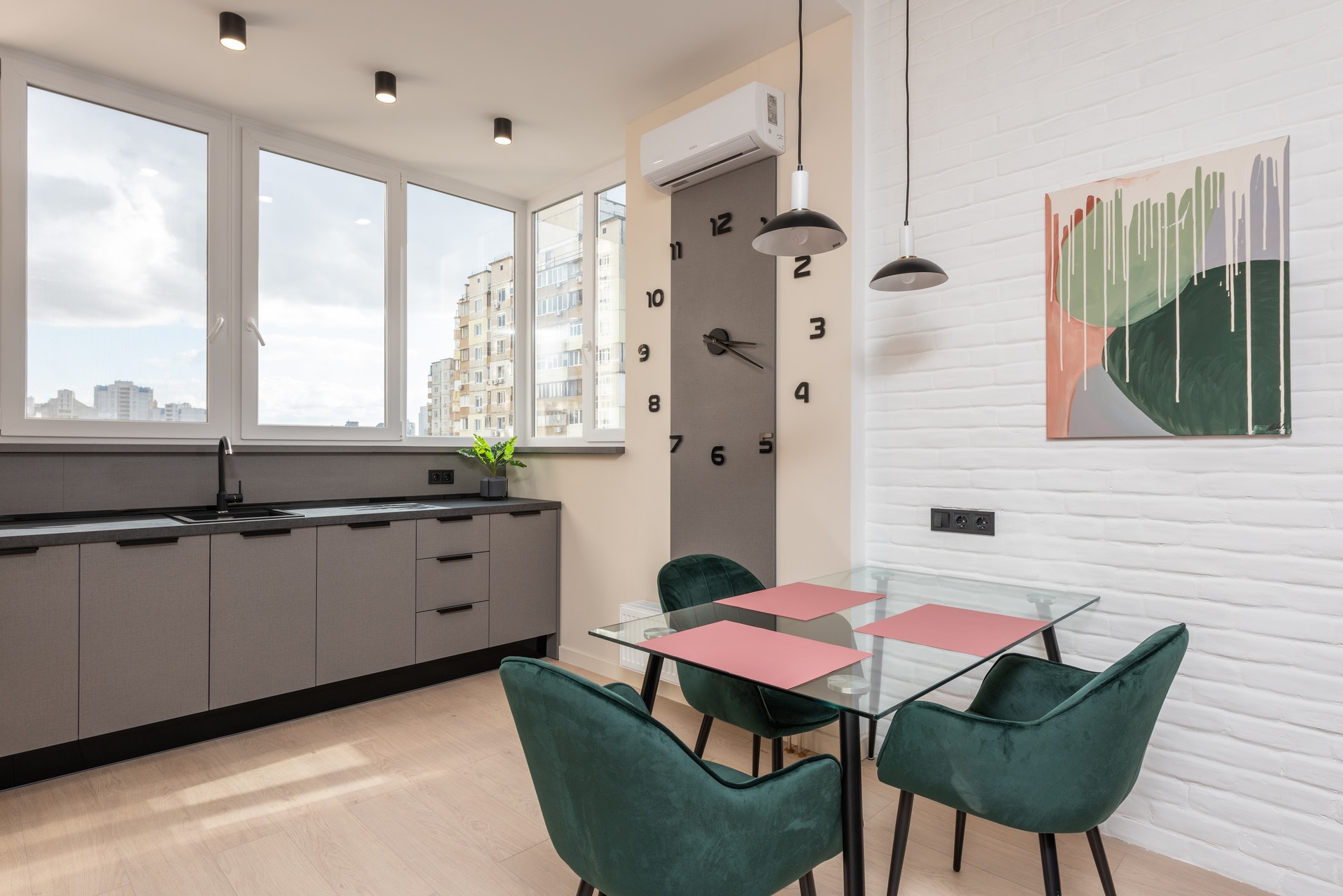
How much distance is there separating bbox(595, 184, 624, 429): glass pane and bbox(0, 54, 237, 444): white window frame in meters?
1.79

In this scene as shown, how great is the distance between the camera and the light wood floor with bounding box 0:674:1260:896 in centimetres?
186

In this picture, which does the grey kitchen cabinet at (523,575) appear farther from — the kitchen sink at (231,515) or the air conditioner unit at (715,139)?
the air conditioner unit at (715,139)

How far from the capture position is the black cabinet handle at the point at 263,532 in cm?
278

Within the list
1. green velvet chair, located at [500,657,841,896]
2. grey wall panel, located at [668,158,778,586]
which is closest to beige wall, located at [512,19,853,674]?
grey wall panel, located at [668,158,778,586]

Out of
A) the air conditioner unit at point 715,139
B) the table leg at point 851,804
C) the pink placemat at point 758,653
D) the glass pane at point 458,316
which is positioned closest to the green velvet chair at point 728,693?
the pink placemat at point 758,653

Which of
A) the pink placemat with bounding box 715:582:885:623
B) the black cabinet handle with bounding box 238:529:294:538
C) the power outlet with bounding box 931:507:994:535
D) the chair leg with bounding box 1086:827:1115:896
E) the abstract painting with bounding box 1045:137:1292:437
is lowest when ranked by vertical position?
the chair leg with bounding box 1086:827:1115:896

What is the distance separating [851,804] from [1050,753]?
17.3 inches

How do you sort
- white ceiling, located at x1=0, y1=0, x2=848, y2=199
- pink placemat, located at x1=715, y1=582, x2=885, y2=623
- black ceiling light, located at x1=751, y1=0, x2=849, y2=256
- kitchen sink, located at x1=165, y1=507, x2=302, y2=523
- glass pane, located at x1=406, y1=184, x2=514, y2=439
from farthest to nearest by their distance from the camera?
glass pane, located at x1=406, y1=184, x2=514, y2=439
kitchen sink, located at x1=165, y1=507, x2=302, y2=523
white ceiling, located at x1=0, y1=0, x2=848, y2=199
pink placemat, located at x1=715, y1=582, x2=885, y2=623
black ceiling light, located at x1=751, y1=0, x2=849, y2=256

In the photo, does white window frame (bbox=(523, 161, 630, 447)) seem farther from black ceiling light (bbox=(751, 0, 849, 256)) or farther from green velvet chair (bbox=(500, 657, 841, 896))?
green velvet chair (bbox=(500, 657, 841, 896))

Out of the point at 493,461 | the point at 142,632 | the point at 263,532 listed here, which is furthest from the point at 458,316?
the point at 142,632

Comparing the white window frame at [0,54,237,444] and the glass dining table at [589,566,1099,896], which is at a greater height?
the white window frame at [0,54,237,444]

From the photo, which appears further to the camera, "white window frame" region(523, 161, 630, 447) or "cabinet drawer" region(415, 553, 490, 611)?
"white window frame" region(523, 161, 630, 447)

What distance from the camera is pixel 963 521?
236 cm

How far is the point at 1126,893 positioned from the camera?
179 centimetres
